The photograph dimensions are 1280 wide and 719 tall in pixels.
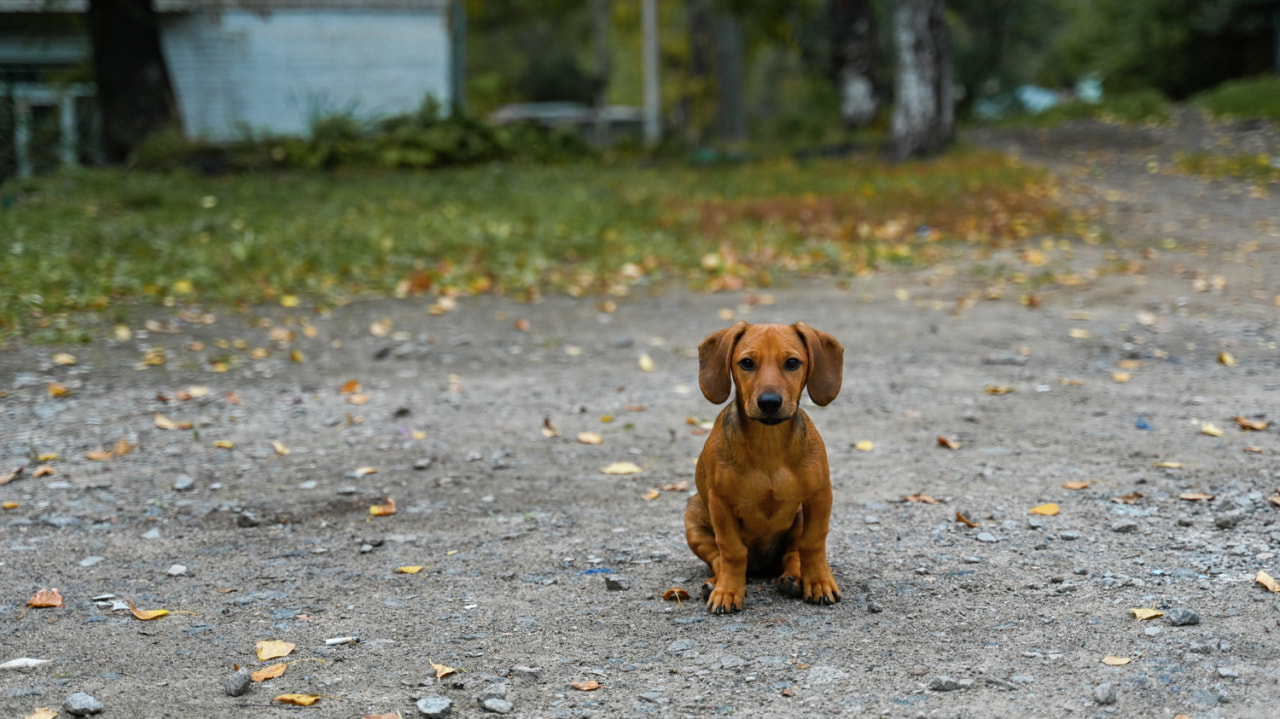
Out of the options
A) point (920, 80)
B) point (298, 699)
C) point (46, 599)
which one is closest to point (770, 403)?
point (298, 699)

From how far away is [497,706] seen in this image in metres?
2.90

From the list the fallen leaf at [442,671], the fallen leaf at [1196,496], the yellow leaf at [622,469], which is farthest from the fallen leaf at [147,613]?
the fallen leaf at [1196,496]

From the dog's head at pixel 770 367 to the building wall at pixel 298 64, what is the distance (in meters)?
19.0

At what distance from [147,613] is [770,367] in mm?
2083

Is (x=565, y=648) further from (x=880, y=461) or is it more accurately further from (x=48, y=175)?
(x=48, y=175)

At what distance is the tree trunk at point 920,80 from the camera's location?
16500mm

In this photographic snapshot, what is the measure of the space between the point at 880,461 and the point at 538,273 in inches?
213

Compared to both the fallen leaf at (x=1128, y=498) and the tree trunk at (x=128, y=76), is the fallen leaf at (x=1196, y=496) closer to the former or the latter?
the fallen leaf at (x=1128, y=498)

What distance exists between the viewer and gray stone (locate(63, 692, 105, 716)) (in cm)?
289

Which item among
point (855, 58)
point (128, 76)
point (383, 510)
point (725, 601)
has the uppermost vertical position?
point (855, 58)

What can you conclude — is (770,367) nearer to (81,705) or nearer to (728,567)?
(728,567)

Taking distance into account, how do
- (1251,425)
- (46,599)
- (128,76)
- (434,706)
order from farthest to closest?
1. (128,76)
2. (1251,425)
3. (46,599)
4. (434,706)

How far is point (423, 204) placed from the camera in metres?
14.1

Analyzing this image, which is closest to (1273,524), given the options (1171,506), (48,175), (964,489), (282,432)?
(1171,506)
